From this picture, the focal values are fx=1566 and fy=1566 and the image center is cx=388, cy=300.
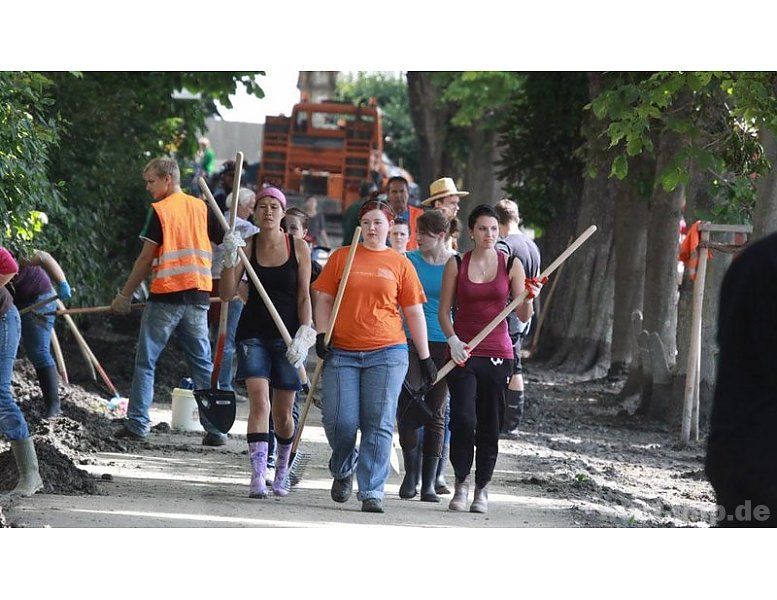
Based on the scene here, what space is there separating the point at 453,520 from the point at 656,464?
151 inches


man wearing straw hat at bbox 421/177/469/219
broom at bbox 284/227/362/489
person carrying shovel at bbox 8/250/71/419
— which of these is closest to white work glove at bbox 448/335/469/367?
broom at bbox 284/227/362/489

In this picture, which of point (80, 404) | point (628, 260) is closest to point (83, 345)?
point (80, 404)

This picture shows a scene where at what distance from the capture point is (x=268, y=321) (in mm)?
9023

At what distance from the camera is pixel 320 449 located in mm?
11961

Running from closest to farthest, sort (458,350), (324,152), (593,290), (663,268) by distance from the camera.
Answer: (458,350) → (663,268) → (593,290) → (324,152)

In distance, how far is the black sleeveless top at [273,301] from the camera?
9.03 metres

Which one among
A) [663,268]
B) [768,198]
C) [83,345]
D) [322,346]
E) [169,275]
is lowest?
[83,345]

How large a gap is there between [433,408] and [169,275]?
2.79 meters

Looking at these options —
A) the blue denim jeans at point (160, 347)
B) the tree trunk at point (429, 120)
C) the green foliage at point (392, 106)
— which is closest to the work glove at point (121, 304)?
the blue denim jeans at point (160, 347)

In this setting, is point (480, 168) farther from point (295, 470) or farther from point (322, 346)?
point (322, 346)

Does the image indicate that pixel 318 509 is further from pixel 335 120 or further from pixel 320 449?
pixel 335 120

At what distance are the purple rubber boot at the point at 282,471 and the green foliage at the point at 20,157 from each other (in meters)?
2.56

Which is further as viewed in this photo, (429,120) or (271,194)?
(429,120)

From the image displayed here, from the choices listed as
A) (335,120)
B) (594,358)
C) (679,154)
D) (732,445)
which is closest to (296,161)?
(335,120)
